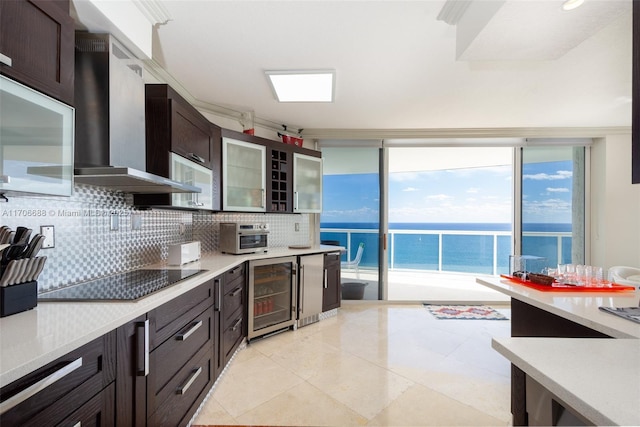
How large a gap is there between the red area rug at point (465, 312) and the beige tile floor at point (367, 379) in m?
0.31

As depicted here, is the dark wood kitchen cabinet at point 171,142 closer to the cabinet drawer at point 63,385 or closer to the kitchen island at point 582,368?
the cabinet drawer at point 63,385

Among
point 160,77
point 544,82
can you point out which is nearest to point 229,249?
point 160,77

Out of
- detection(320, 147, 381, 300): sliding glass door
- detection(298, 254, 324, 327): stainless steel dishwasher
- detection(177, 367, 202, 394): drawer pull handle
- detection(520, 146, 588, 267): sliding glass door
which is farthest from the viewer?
detection(320, 147, 381, 300): sliding glass door

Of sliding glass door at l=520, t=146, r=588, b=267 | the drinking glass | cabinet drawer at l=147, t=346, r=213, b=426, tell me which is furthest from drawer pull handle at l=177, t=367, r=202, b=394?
sliding glass door at l=520, t=146, r=588, b=267

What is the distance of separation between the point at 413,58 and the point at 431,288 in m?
4.08

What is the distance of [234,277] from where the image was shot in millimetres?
2510

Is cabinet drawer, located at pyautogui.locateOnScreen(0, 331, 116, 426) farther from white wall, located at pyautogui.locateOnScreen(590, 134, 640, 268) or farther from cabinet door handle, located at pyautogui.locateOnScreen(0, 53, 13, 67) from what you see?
white wall, located at pyautogui.locateOnScreen(590, 134, 640, 268)

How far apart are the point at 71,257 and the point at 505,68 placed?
3284 mm

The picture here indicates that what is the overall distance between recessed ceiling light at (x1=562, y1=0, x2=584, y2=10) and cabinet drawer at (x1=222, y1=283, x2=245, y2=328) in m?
2.64

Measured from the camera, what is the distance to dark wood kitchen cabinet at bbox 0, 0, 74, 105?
0.97 metres

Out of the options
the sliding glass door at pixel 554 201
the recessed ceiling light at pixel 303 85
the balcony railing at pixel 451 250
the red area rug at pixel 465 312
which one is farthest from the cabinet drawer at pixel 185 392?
the sliding glass door at pixel 554 201

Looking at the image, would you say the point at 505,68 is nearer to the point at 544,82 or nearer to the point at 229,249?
the point at 544,82

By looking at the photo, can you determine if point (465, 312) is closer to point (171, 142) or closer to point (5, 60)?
point (171, 142)

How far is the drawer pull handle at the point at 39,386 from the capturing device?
0.71 metres
